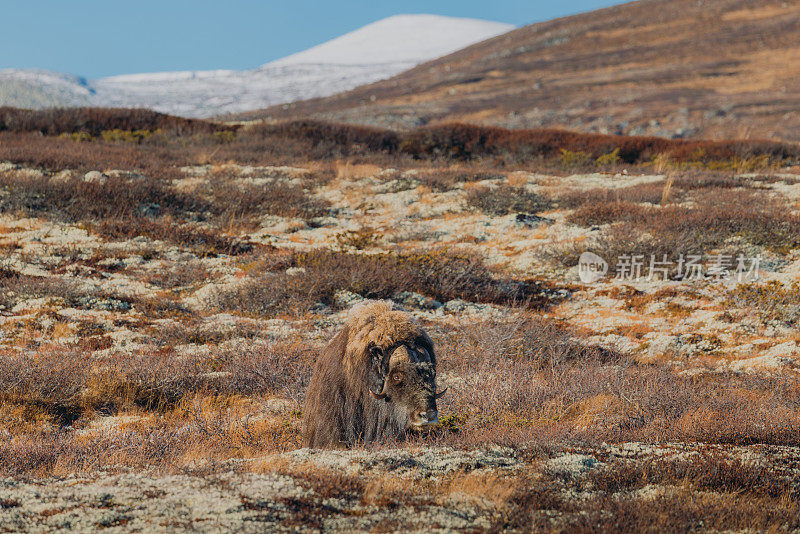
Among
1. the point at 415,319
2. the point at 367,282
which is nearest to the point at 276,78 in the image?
the point at 367,282

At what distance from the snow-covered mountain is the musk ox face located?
10322cm

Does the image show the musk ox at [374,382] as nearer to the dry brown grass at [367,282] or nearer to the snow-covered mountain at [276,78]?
the dry brown grass at [367,282]

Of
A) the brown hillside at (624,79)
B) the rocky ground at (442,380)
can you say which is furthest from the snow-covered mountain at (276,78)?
the rocky ground at (442,380)

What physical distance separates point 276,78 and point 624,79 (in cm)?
8640

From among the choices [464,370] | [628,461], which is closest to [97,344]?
[464,370]

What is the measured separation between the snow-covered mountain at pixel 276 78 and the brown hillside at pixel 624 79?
35669 mm

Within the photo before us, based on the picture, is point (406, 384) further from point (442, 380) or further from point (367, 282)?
point (367, 282)

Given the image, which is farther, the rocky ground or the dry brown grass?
the dry brown grass

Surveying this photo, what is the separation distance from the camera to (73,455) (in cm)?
518

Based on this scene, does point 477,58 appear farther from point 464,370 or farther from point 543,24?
point 464,370

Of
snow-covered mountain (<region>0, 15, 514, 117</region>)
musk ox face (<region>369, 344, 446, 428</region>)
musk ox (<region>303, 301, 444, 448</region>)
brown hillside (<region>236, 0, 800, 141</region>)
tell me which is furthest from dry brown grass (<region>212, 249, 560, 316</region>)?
snow-covered mountain (<region>0, 15, 514, 117</region>)

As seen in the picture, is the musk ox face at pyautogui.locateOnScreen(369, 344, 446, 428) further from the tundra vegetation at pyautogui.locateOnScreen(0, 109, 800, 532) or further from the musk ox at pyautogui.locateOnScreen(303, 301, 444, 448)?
the tundra vegetation at pyautogui.locateOnScreen(0, 109, 800, 532)

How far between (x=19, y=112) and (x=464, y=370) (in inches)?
1117

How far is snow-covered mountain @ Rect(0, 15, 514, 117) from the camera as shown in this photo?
114 meters
